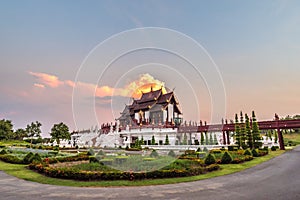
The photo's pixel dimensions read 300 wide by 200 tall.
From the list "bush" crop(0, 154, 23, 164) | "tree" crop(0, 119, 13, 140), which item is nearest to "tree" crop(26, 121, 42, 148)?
"tree" crop(0, 119, 13, 140)

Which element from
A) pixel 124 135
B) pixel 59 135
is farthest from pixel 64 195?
pixel 59 135

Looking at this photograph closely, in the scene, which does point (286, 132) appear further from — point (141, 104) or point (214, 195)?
point (214, 195)

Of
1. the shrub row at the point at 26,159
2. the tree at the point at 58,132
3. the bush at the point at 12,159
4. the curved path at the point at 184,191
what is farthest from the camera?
the tree at the point at 58,132

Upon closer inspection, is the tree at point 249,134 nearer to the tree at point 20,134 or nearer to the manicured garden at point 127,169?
the manicured garden at point 127,169

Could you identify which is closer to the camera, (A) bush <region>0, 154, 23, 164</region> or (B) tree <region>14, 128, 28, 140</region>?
(A) bush <region>0, 154, 23, 164</region>

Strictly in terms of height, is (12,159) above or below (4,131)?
below

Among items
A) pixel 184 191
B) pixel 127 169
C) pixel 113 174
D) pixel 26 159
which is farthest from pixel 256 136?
pixel 26 159

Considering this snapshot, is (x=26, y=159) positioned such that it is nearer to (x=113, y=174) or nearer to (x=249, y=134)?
(x=113, y=174)

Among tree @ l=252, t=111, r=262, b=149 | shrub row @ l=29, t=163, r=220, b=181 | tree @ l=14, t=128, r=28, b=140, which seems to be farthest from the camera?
tree @ l=14, t=128, r=28, b=140

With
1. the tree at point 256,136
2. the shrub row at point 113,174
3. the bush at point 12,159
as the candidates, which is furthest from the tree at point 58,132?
the shrub row at point 113,174

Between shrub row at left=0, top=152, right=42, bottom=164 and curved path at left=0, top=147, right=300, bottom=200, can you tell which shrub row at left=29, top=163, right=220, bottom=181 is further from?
shrub row at left=0, top=152, right=42, bottom=164

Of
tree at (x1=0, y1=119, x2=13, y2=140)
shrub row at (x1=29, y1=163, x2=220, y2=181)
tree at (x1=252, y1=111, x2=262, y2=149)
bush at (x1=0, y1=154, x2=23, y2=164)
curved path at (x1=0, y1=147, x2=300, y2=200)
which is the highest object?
tree at (x1=0, y1=119, x2=13, y2=140)

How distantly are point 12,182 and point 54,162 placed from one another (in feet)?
20.4

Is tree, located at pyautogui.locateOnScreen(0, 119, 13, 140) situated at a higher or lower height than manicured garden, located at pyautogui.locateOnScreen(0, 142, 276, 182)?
higher
